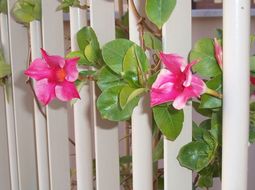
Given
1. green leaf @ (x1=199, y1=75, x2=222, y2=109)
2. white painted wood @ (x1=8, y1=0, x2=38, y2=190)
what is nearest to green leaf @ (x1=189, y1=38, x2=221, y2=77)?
green leaf @ (x1=199, y1=75, x2=222, y2=109)

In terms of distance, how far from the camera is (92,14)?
71 centimetres

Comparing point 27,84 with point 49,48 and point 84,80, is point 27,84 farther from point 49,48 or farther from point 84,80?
point 84,80

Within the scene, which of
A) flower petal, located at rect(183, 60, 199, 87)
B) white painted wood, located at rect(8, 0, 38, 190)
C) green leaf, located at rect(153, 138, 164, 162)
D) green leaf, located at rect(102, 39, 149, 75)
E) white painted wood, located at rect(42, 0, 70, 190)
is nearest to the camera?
flower petal, located at rect(183, 60, 199, 87)

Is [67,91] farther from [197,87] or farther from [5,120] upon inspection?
[5,120]

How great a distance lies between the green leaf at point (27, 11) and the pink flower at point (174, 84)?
1.64 feet

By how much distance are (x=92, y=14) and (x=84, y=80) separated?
0.40 ft

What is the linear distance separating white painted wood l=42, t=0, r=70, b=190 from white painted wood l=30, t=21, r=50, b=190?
70 mm

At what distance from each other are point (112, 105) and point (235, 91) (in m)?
0.17

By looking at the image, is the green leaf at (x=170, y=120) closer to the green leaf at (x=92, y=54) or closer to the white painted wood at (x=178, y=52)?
the white painted wood at (x=178, y=52)

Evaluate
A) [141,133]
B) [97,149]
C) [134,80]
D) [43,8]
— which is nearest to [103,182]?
[97,149]

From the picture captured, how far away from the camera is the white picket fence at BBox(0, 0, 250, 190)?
49cm

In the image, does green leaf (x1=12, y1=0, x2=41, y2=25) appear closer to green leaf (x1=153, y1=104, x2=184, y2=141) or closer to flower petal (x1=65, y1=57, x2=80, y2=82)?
flower petal (x1=65, y1=57, x2=80, y2=82)

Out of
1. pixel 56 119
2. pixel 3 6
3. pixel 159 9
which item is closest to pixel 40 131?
pixel 56 119

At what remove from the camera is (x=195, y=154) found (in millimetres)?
572
